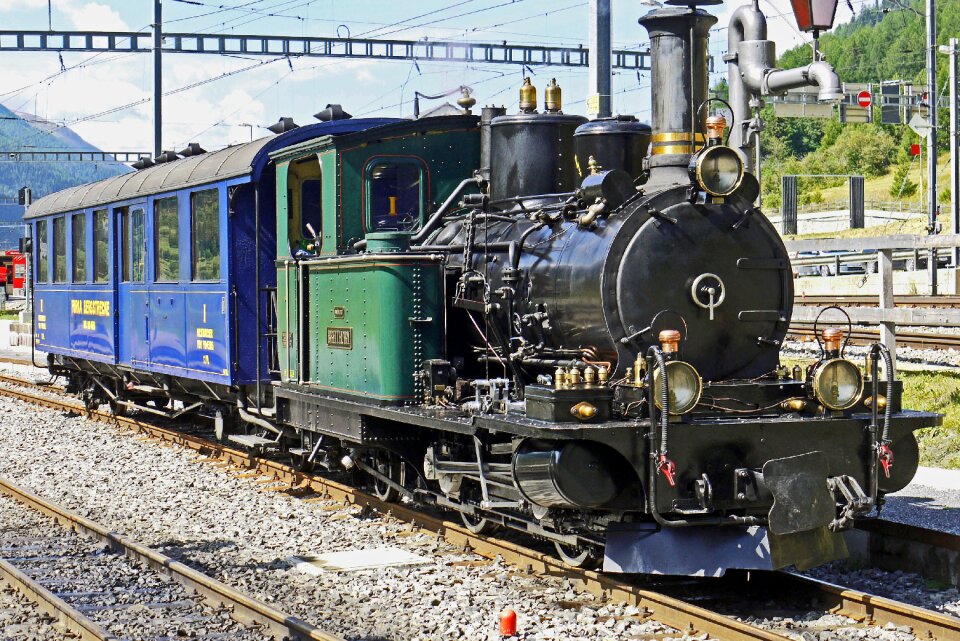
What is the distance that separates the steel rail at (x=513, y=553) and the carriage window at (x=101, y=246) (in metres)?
2.20

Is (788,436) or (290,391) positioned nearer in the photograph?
(788,436)

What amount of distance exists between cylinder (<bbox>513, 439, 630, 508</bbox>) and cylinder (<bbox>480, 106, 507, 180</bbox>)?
9.53 ft

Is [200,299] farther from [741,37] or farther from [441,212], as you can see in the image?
[741,37]

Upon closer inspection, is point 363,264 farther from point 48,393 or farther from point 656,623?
point 48,393

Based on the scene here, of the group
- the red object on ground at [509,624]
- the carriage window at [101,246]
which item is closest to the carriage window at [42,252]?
the carriage window at [101,246]

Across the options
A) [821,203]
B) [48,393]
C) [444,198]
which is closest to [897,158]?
[821,203]

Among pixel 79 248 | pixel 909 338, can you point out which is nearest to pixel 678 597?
pixel 79 248

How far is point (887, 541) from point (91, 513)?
240 inches

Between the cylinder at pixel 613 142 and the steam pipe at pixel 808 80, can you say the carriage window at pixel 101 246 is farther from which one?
the steam pipe at pixel 808 80

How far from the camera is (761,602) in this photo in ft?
22.4

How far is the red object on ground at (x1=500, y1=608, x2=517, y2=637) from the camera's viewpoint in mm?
6137

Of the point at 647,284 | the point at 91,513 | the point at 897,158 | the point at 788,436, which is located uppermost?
the point at 897,158

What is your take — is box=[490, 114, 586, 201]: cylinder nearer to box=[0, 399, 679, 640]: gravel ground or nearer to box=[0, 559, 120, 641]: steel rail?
box=[0, 399, 679, 640]: gravel ground

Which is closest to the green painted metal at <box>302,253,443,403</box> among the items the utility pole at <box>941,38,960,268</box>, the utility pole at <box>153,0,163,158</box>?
the utility pole at <box>153,0,163,158</box>
